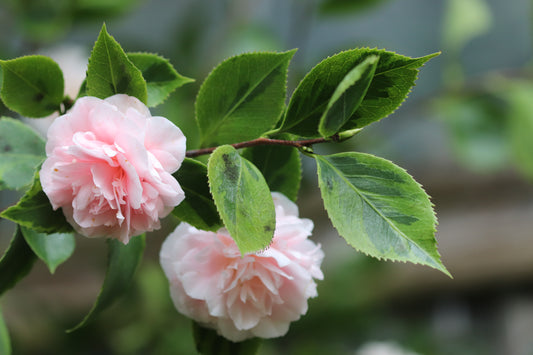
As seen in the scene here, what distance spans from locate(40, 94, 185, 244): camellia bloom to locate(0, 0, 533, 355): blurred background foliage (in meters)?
0.44

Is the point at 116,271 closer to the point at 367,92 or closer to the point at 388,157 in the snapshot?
the point at 367,92

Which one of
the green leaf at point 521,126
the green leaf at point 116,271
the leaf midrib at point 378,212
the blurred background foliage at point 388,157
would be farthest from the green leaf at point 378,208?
the green leaf at point 521,126

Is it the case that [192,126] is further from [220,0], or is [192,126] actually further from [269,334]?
[220,0]

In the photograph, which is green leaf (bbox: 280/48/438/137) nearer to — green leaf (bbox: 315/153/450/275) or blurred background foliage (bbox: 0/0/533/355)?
green leaf (bbox: 315/153/450/275)

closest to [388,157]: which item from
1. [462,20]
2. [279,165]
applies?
[462,20]

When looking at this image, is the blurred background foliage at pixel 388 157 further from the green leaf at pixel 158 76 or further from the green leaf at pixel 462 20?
the green leaf at pixel 158 76

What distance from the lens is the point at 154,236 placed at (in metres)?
1.07

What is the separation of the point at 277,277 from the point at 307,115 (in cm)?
7

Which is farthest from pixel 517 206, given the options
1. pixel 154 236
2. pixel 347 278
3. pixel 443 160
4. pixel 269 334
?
pixel 269 334

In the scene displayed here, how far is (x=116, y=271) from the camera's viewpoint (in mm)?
272

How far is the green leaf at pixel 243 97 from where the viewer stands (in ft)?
0.84

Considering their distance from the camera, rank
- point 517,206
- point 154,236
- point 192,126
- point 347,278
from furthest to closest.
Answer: point 517,206 < point 154,236 < point 347,278 < point 192,126

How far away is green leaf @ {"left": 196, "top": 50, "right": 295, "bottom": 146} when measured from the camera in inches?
10.1

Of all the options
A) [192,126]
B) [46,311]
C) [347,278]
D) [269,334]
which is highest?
[269,334]
